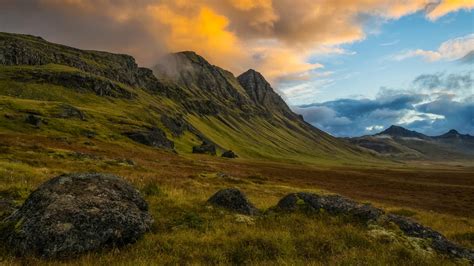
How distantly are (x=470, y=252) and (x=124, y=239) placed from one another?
11.2 meters

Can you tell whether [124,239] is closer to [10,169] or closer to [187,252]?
[187,252]

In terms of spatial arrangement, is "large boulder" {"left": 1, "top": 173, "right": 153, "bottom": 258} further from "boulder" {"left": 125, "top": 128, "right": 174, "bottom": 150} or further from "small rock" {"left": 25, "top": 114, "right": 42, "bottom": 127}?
"boulder" {"left": 125, "top": 128, "right": 174, "bottom": 150}

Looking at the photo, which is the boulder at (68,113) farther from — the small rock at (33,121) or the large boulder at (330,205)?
the large boulder at (330,205)

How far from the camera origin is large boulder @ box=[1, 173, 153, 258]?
992 centimetres

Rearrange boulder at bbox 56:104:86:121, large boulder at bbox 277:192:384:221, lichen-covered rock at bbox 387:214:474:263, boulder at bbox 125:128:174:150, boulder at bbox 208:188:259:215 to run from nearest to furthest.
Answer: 1. lichen-covered rock at bbox 387:214:474:263
2. large boulder at bbox 277:192:384:221
3. boulder at bbox 208:188:259:215
4. boulder at bbox 125:128:174:150
5. boulder at bbox 56:104:86:121

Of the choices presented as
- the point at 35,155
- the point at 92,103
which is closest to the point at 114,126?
the point at 92,103

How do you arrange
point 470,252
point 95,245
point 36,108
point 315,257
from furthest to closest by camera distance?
point 36,108
point 470,252
point 315,257
point 95,245

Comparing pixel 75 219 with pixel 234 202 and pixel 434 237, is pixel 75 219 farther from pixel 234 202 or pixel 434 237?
pixel 434 237

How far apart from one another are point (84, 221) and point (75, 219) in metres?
0.25

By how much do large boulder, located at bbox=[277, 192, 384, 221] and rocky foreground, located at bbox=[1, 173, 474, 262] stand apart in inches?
6.3

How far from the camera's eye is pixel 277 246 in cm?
1151

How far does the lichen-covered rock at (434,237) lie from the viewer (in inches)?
484

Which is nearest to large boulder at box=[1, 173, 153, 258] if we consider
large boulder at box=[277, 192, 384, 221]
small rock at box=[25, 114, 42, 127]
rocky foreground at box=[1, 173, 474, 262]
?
rocky foreground at box=[1, 173, 474, 262]

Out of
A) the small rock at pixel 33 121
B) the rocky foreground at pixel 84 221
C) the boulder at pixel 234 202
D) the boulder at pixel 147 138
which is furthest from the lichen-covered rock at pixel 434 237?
the boulder at pixel 147 138
